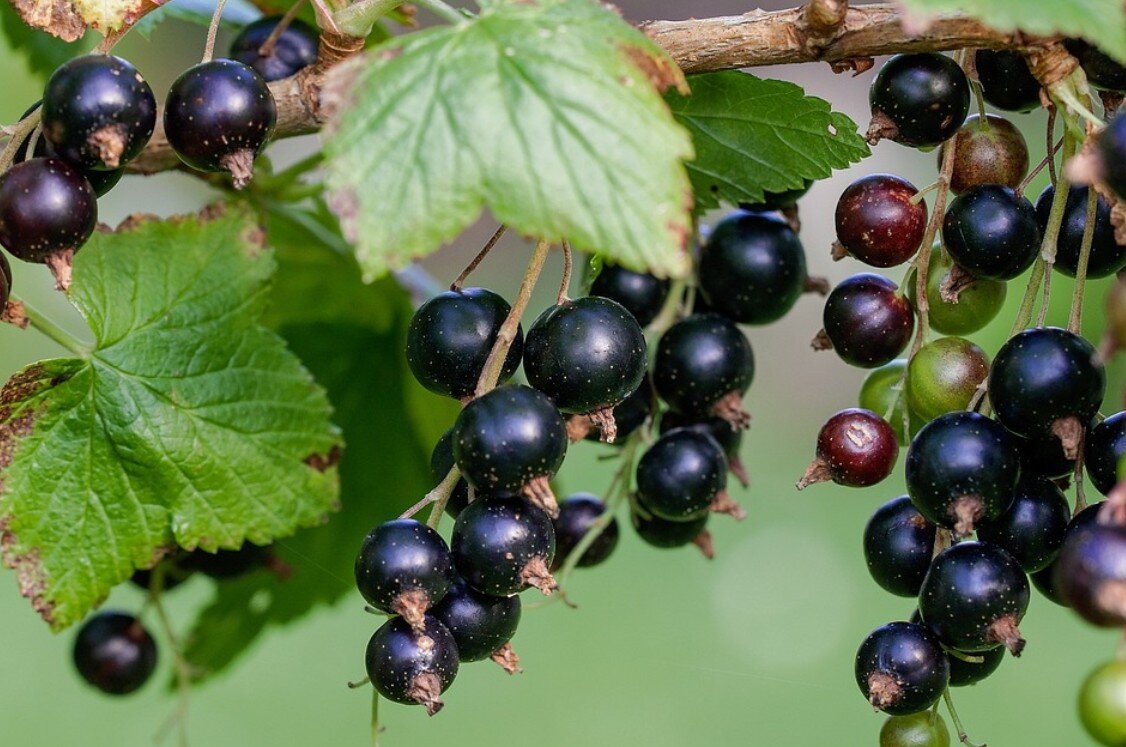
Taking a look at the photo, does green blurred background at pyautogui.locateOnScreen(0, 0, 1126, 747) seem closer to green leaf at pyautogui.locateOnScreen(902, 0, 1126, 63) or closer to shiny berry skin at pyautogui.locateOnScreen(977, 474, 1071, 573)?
shiny berry skin at pyautogui.locateOnScreen(977, 474, 1071, 573)

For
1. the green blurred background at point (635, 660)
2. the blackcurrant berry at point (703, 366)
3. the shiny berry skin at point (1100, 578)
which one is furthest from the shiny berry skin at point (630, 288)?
the green blurred background at point (635, 660)

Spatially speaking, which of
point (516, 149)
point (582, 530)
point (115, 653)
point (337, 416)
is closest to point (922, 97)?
point (516, 149)

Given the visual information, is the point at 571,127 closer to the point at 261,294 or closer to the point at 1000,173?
the point at 1000,173

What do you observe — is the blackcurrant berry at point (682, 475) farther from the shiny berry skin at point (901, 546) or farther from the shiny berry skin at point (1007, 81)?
the shiny berry skin at point (1007, 81)

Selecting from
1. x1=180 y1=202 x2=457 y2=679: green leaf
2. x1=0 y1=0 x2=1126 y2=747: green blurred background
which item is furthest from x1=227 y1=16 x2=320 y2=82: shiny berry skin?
x1=0 y1=0 x2=1126 y2=747: green blurred background

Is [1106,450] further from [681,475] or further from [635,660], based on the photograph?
[635,660]
